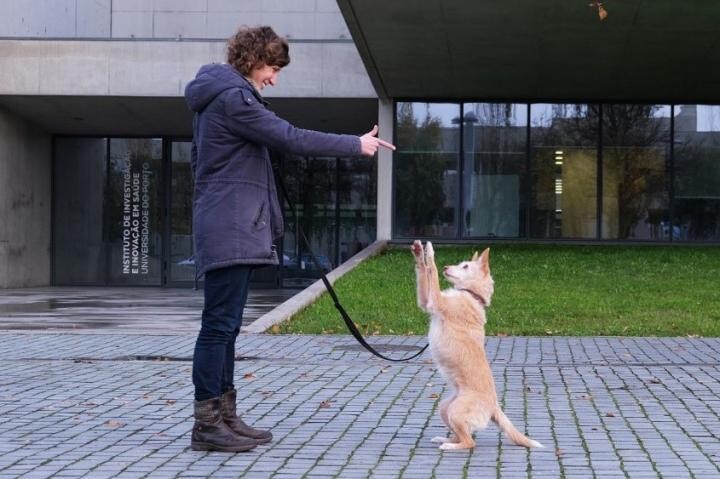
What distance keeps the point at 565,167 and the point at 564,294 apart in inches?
426

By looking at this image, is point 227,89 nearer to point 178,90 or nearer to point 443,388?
point 443,388

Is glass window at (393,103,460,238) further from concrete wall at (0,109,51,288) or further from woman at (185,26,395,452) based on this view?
woman at (185,26,395,452)

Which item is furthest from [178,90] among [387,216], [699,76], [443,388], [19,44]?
[443,388]

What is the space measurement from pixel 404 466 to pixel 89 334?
8114 millimetres

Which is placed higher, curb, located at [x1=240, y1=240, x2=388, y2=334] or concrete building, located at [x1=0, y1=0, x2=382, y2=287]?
concrete building, located at [x1=0, y1=0, x2=382, y2=287]

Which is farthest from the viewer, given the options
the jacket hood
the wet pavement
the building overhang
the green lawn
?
the building overhang

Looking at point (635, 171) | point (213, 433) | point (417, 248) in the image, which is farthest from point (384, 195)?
point (417, 248)

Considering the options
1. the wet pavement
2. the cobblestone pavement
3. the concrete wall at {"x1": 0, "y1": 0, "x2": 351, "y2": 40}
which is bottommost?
the wet pavement

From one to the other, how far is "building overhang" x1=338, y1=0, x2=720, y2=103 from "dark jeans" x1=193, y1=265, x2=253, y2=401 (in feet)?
46.9

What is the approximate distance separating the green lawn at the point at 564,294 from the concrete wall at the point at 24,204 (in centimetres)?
1088

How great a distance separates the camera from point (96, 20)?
29.1m

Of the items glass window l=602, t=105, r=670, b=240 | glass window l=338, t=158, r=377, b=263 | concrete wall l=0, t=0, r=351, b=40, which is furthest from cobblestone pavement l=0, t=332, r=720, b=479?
concrete wall l=0, t=0, r=351, b=40

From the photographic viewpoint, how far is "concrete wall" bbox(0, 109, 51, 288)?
88.3 feet

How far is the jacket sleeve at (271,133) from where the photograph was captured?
18.1 ft
